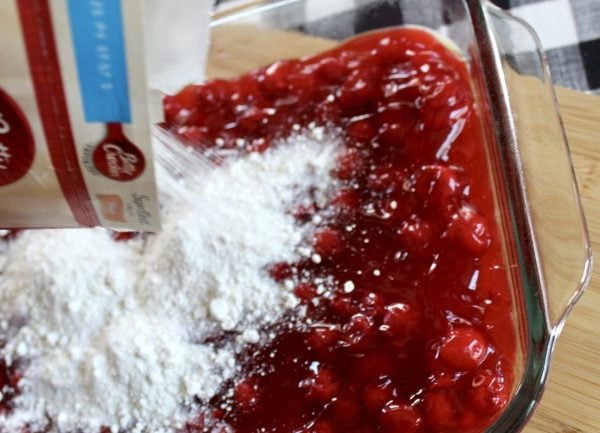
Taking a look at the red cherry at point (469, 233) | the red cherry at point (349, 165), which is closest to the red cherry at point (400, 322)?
the red cherry at point (469, 233)

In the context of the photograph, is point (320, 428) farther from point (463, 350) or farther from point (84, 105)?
point (84, 105)

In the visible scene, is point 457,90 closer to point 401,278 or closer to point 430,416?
point 401,278

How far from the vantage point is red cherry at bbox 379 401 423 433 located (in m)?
0.96

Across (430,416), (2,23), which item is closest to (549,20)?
(430,416)

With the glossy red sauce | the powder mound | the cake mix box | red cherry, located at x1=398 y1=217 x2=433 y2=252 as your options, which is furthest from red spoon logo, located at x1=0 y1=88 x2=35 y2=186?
red cherry, located at x1=398 y1=217 x2=433 y2=252

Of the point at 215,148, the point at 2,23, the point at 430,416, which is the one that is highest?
the point at 2,23

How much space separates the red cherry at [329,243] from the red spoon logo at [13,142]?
393 millimetres

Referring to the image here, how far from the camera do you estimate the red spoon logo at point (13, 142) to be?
0.79m

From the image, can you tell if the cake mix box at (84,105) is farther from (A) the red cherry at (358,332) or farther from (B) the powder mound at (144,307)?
(A) the red cherry at (358,332)

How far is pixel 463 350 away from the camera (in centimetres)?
98

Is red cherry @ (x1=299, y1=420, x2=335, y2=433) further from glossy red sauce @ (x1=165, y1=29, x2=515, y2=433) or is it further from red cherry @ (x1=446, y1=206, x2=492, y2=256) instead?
red cherry @ (x1=446, y1=206, x2=492, y2=256)

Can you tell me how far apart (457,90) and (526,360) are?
0.42m

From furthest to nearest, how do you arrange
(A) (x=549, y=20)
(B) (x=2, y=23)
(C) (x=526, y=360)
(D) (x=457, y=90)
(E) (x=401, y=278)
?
1. (A) (x=549, y=20)
2. (D) (x=457, y=90)
3. (E) (x=401, y=278)
4. (C) (x=526, y=360)
5. (B) (x=2, y=23)

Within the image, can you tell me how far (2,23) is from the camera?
0.74m
